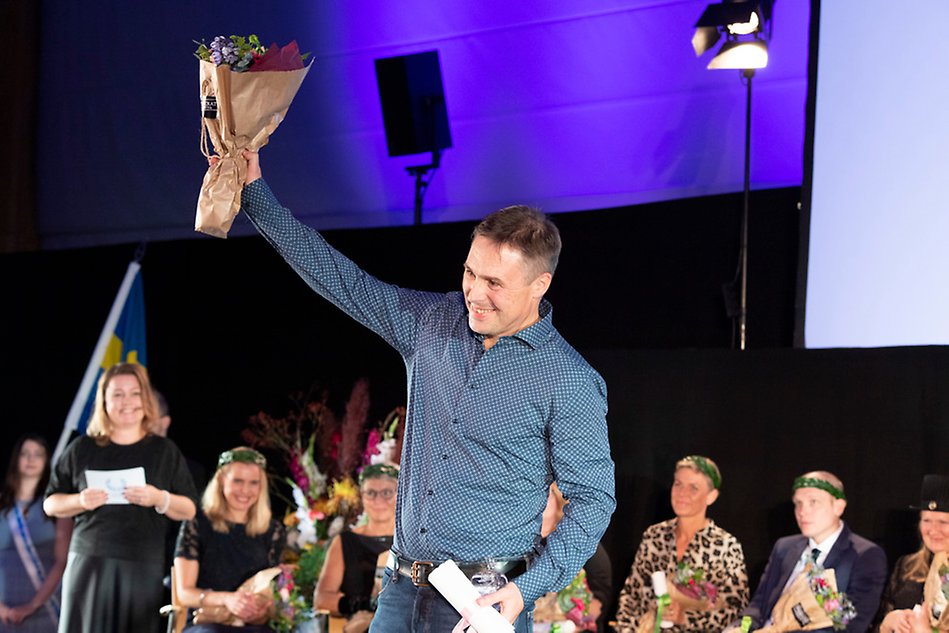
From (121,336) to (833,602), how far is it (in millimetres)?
4611

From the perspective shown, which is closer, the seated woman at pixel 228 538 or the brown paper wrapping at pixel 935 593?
the brown paper wrapping at pixel 935 593

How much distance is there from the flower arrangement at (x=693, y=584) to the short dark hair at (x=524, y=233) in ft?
9.33

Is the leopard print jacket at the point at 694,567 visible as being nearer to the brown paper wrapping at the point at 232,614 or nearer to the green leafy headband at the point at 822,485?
the green leafy headband at the point at 822,485

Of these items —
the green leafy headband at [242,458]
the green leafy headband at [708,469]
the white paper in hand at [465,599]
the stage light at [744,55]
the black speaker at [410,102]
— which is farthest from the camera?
the black speaker at [410,102]

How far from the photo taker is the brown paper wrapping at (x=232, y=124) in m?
2.34

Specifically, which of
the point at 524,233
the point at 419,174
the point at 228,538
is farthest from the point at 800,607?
the point at 419,174

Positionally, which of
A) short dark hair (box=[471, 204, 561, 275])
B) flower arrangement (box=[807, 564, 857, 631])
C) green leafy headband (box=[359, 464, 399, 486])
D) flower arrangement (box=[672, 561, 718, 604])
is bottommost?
flower arrangement (box=[672, 561, 718, 604])

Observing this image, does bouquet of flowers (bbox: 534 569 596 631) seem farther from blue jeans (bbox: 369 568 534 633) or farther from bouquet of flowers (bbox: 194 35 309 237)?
bouquet of flowers (bbox: 194 35 309 237)

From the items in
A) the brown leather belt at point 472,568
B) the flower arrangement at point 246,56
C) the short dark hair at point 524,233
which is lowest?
the brown leather belt at point 472,568

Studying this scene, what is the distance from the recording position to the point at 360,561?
4.94 meters

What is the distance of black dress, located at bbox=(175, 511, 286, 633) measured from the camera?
5.07 m

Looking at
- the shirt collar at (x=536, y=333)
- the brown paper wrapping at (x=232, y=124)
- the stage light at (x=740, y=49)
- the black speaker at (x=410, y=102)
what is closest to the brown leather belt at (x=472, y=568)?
the shirt collar at (x=536, y=333)

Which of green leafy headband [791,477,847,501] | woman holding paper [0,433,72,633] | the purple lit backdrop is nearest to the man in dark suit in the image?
green leafy headband [791,477,847,501]

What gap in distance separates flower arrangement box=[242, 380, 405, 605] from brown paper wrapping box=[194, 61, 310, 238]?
9.50 ft
